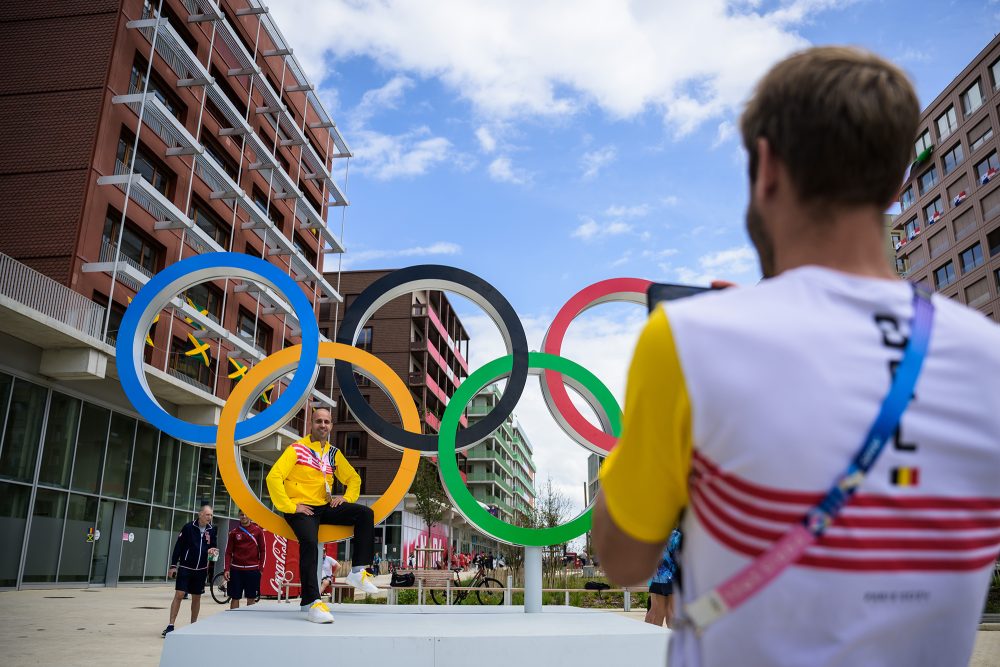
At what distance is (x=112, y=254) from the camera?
23.5 m

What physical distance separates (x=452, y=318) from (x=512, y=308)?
63.1 metres

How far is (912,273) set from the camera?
5422 cm

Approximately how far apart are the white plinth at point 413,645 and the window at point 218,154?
89.4 feet

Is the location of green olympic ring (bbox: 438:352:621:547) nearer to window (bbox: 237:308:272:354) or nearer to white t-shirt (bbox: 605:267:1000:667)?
white t-shirt (bbox: 605:267:1000:667)

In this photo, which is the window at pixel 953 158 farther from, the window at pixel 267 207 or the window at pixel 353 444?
the window at pixel 353 444

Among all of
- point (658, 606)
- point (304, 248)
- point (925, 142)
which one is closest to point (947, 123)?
point (925, 142)

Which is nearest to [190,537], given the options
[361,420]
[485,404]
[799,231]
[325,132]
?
[361,420]

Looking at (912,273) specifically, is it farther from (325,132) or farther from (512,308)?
(512,308)

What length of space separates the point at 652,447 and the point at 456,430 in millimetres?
7637

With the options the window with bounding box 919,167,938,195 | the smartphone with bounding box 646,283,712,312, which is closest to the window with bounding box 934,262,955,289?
the window with bounding box 919,167,938,195

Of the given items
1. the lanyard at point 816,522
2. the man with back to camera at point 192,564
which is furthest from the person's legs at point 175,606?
the lanyard at point 816,522

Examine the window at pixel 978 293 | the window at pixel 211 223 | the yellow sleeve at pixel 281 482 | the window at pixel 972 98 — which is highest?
the window at pixel 972 98

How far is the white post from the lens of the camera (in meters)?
8.39

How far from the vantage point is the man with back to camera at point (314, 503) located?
291 inches
